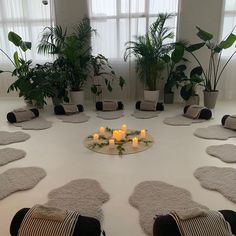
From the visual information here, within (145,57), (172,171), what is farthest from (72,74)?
(172,171)

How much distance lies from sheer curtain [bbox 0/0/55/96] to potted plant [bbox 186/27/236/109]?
9.29 ft

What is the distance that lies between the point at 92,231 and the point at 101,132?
181 cm

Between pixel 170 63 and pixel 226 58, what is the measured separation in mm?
Answer: 1082

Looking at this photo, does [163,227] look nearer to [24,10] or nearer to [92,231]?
[92,231]

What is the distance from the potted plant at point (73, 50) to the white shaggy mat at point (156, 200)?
288cm

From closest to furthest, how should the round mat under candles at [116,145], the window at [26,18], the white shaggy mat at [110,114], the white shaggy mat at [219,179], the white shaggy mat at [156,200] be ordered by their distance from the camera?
the white shaggy mat at [156,200]
the white shaggy mat at [219,179]
the round mat under candles at [116,145]
the white shaggy mat at [110,114]
the window at [26,18]

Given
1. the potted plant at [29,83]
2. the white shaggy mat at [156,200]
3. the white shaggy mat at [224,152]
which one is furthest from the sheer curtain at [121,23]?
the white shaggy mat at [156,200]

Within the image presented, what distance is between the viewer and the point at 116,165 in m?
2.46

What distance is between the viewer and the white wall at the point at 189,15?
15.0 feet

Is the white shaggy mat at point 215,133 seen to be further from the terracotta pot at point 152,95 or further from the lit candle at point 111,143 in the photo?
the terracotta pot at point 152,95

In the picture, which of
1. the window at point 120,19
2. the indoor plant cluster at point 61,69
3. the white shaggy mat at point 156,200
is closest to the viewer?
the white shaggy mat at point 156,200

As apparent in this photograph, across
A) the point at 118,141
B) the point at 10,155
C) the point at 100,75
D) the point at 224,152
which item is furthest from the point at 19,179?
the point at 100,75

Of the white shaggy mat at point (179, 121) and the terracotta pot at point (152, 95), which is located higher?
the terracotta pot at point (152, 95)

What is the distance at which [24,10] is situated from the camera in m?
4.93
